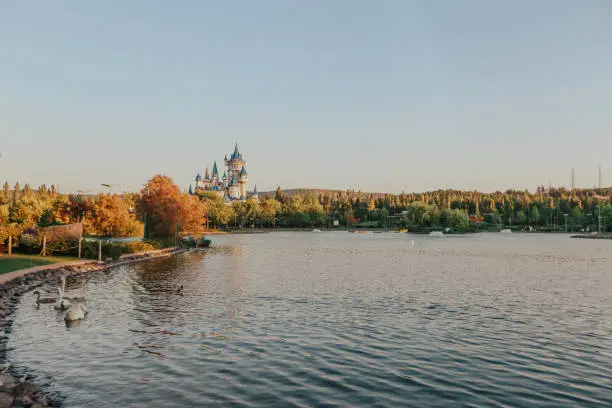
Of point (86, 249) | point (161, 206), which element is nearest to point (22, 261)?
point (86, 249)

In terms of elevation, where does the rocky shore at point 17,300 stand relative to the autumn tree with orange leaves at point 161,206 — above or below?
below

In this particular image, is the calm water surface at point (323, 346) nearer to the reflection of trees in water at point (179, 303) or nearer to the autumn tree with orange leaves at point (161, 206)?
the reflection of trees in water at point (179, 303)

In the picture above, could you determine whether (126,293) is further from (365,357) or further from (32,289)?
(365,357)

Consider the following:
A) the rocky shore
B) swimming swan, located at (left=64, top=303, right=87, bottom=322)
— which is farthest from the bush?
swimming swan, located at (left=64, top=303, right=87, bottom=322)

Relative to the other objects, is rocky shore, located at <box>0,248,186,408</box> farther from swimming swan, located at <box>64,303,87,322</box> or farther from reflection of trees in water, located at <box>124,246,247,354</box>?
reflection of trees in water, located at <box>124,246,247,354</box>

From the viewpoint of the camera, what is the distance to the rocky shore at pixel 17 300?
13609 millimetres

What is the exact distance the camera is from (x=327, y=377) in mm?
16438

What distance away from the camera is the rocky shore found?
44.7 feet

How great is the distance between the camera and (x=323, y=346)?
20297 mm

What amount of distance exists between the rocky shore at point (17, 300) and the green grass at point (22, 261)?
5.04ft

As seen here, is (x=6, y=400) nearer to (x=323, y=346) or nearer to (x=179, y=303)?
(x=323, y=346)

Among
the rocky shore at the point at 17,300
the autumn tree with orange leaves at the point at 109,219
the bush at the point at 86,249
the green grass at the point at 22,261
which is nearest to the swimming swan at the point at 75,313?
the rocky shore at the point at 17,300

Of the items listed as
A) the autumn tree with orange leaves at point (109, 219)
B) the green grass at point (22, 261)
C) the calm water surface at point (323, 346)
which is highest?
the autumn tree with orange leaves at point (109, 219)

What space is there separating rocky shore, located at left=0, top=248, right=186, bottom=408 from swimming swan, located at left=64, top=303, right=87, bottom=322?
97.2 inches
